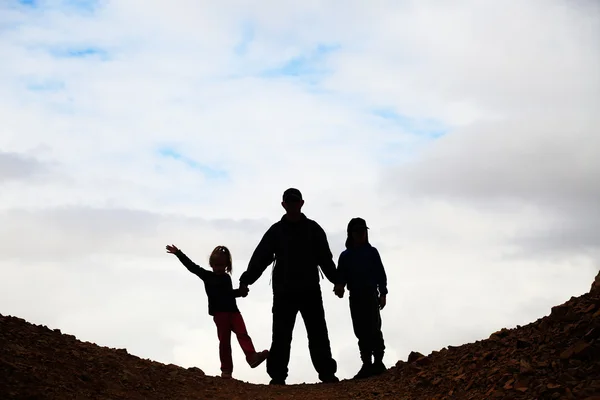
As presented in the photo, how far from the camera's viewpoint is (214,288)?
11.1m

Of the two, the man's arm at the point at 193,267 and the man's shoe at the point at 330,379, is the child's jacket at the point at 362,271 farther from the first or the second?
the man's arm at the point at 193,267

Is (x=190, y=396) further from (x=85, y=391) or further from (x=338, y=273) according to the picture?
(x=338, y=273)

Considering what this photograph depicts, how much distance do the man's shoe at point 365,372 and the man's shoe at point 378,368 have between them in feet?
0.15

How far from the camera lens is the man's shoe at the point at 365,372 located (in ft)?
36.3

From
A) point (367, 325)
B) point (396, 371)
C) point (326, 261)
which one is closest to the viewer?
point (396, 371)

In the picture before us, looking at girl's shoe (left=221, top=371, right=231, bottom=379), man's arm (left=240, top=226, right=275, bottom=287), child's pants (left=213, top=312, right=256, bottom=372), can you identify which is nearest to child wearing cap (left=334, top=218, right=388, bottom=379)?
man's arm (left=240, top=226, right=275, bottom=287)

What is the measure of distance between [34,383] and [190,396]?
2188mm

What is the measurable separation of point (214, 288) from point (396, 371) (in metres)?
2.98

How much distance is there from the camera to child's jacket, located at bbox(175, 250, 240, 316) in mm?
11086

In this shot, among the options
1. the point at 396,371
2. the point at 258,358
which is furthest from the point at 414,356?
the point at 258,358

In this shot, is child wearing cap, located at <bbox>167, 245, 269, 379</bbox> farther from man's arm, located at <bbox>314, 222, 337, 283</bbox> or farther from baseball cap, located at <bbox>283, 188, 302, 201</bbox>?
man's arm, located at <bbox>314, 222, 337, 283</bbox>

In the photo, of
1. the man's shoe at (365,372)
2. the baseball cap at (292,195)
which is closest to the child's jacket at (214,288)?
the baseball cap at (292,195)

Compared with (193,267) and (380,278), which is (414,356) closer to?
(380,278)

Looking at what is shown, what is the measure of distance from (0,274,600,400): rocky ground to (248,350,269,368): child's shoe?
34cm
